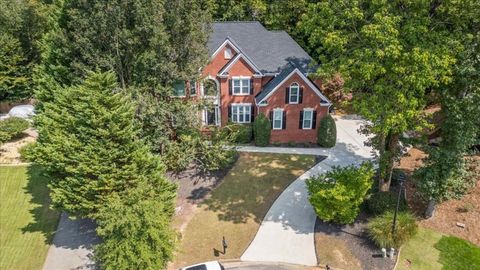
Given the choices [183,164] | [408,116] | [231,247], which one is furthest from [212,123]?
[408,116]

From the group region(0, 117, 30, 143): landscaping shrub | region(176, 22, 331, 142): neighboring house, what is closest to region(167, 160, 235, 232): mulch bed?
region(176, 22, 331, 142): neighboring house

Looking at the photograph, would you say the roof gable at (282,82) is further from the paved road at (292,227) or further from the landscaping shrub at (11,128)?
the landscaping shrub at (11,128)

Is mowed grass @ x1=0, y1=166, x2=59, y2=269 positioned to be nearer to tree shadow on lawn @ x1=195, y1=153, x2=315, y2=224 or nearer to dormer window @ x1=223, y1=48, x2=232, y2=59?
tree shadow on lawn @ x1=195, y1=153, x2=315, y2=224

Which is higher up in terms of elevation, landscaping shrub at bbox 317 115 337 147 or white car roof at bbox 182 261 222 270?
landscaping shrub at bbox 317 115 337 147

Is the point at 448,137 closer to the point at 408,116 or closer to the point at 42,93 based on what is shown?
the point at 408,116

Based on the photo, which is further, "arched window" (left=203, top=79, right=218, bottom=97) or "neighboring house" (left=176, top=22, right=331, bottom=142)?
"arched window" (left=203, top=79, right=218, bottom=97)

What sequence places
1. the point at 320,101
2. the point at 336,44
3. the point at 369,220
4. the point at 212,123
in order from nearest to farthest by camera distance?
the point at 336,44
the point at 369,220
the point at 320,101
the point at 212,123

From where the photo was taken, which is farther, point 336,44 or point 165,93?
point 165,93
